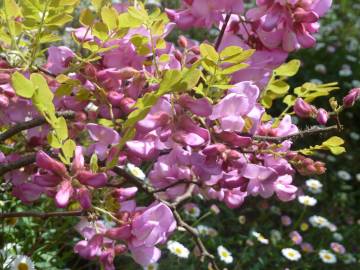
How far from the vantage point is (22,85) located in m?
0.84

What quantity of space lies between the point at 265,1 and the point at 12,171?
601mm

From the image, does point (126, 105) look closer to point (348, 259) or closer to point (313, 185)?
point (348, 259)

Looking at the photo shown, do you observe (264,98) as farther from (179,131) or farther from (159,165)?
(179,131)

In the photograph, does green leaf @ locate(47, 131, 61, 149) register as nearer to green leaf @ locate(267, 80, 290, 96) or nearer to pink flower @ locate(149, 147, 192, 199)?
pink flower @ locate(149, 147, 192, 199)

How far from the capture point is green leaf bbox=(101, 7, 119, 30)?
37.9 inches

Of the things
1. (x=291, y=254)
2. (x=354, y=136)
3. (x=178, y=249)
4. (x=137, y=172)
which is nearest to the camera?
(x=178, y=249)

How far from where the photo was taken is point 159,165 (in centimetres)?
122

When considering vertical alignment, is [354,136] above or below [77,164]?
below

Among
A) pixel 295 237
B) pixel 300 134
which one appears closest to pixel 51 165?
pixel 300 134

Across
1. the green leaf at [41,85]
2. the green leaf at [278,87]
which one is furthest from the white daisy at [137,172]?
the green leaf at [41,85]

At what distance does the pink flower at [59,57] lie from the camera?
112 cm

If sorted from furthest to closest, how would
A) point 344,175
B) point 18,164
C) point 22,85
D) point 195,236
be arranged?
1. point 344,175
2. point 195,236
3. point 18,164
4. point 22,85

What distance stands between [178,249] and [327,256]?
0.82 m

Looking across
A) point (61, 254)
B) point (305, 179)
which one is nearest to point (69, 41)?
point (61, 254)
